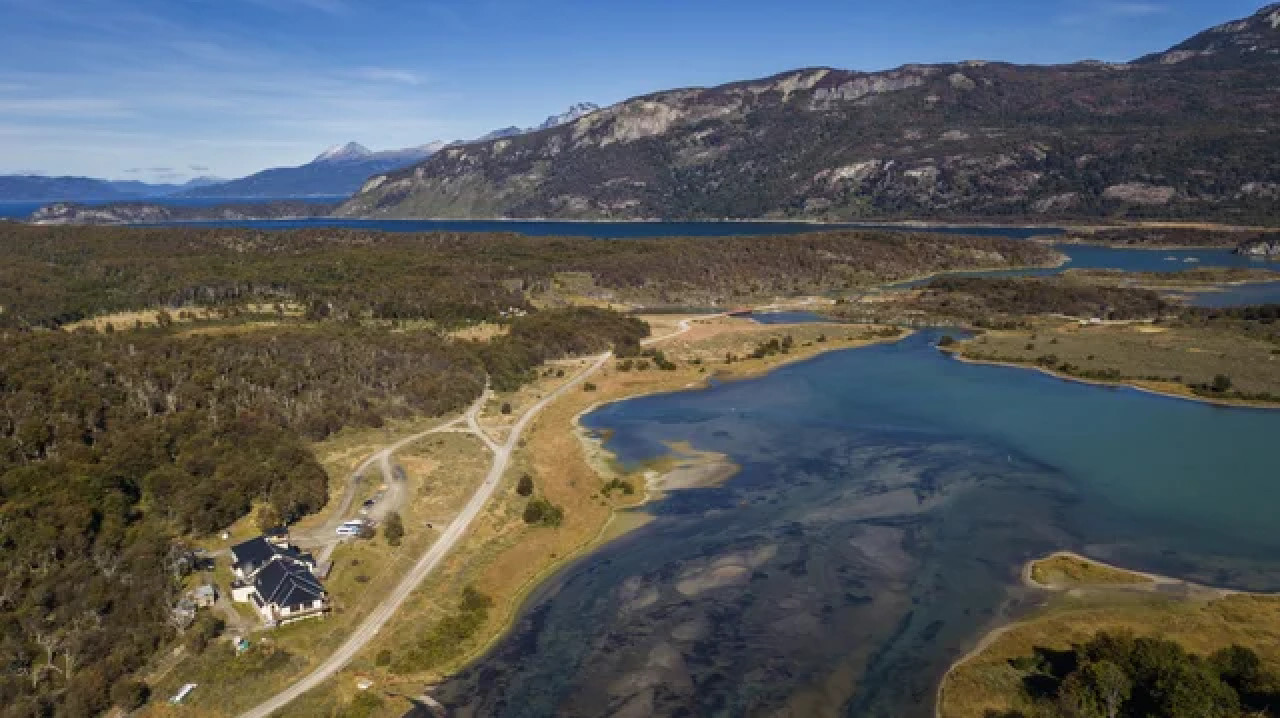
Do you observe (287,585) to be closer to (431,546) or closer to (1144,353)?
(431,546)

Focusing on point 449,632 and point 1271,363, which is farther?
point 1271,363

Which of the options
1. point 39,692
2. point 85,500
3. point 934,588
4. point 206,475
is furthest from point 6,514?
point 934,588

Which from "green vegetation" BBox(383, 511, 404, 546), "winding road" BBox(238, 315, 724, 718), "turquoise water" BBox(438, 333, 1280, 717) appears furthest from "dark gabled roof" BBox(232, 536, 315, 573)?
"turquoise water" BBox(438, 333, 1280, 717)

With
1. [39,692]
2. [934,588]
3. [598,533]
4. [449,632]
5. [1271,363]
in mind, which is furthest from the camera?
[1271,363]

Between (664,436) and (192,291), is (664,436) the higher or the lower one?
the lower one

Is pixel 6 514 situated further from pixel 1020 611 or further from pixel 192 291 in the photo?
pixel 192 291

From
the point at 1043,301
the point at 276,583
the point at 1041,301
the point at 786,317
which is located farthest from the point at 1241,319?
the point at 276,583

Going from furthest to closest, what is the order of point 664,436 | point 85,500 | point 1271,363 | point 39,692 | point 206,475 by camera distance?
1. point 1271,363
2. point 664,436
3. point 206,475
4. point 85,500
5. point 39,692

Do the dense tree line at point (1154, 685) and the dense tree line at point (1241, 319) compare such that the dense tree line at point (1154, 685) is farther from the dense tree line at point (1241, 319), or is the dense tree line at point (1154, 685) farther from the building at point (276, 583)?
the dense tree line at point (1241, 319)
